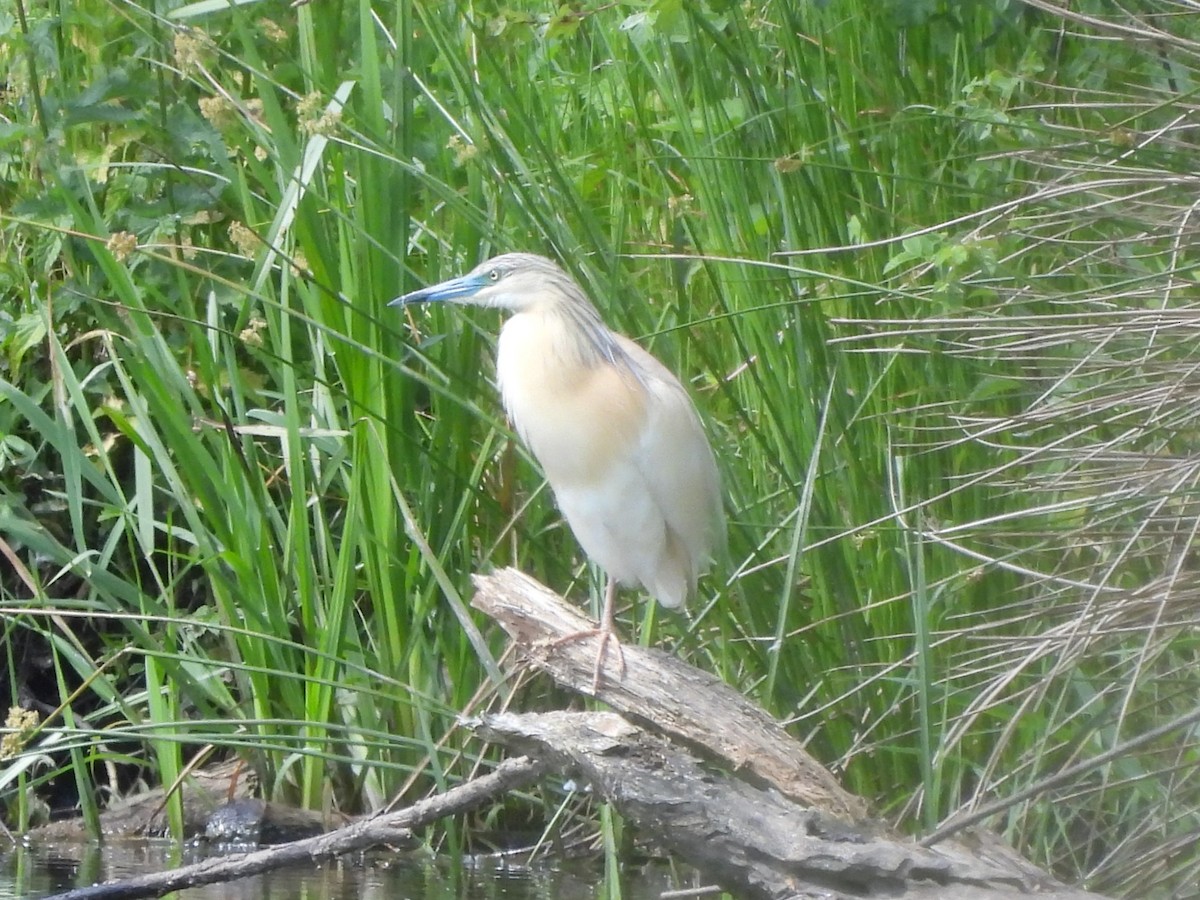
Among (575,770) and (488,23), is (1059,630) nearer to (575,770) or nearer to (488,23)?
(575,770)

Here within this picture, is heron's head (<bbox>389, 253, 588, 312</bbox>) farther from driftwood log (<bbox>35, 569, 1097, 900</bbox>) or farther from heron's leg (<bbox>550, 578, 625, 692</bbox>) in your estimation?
driftwood log (<bbox>35, 569, 1097, 900</bbox>)

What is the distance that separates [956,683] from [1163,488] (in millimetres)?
744

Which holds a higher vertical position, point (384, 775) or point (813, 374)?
point (813, 374)

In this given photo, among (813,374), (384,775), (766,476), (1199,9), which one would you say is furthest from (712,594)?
(1199,9)

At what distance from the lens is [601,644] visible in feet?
8.49

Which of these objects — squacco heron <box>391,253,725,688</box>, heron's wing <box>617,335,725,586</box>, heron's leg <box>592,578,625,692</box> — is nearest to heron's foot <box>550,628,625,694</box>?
heron's leg <box>592,578,625,692</box>

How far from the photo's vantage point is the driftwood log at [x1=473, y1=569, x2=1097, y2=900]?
201 cm

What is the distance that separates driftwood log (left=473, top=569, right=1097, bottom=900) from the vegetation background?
0.69 ft

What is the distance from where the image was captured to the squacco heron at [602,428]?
291cm

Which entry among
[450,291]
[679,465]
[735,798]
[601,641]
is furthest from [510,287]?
[735,798]

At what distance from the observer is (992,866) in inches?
81.3

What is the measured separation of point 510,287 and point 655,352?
19.7 inches

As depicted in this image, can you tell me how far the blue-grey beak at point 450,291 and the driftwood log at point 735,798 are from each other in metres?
0.80

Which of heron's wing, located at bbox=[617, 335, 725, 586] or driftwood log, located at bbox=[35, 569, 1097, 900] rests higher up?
heron's wing, located at bbox=[617, 335, 725, 586]
